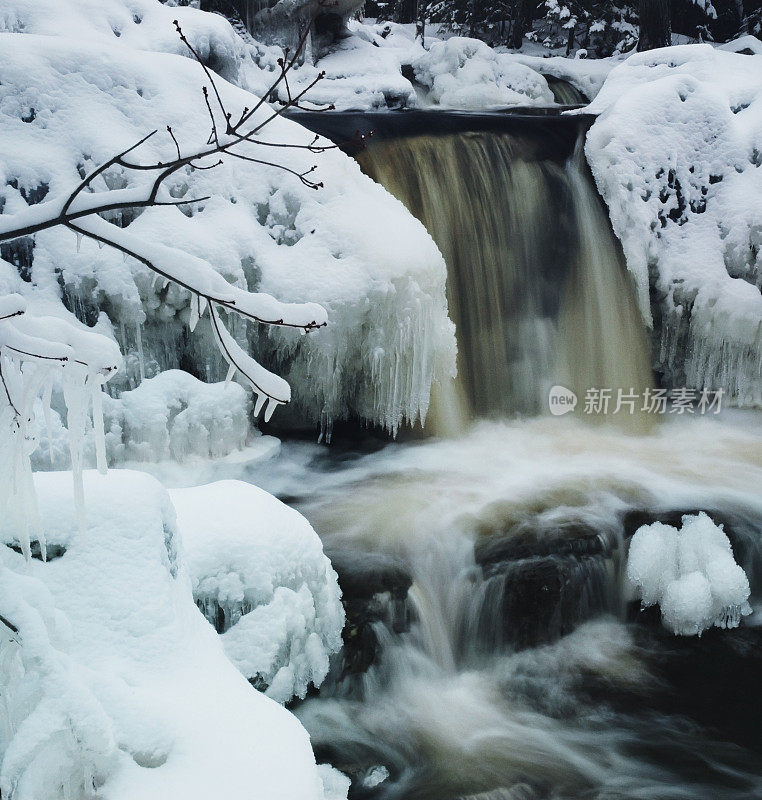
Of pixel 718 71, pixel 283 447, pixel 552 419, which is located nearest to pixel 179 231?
pixel 283 447

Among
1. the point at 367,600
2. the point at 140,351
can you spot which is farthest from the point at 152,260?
the point at 140,351

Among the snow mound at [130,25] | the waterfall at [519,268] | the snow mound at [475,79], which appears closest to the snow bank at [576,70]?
the snow mound at [475,79]

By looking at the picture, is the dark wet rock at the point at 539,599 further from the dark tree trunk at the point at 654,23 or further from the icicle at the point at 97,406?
the dark tree trunk at the point at 654,23

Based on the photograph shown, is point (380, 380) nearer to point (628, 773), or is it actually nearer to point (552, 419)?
point (552, 419)

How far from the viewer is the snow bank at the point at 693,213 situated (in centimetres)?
795

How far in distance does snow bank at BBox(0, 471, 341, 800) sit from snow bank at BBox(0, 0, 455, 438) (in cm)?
322

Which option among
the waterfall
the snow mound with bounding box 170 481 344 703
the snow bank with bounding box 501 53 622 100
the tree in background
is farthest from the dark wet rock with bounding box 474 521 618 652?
the tree in background

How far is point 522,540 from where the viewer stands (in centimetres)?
534

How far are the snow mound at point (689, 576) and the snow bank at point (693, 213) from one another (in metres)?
3.13

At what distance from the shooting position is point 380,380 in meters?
6.41

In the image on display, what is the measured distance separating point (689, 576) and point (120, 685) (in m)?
4.00

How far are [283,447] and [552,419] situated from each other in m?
2.85

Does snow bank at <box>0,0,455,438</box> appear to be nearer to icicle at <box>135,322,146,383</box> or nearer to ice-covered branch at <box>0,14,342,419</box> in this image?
icicle at <box>135,322,146,383</box>

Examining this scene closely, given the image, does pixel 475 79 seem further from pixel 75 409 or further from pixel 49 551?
pixel 75 409
